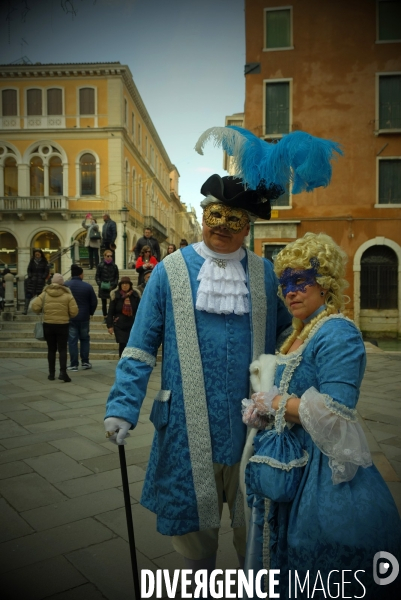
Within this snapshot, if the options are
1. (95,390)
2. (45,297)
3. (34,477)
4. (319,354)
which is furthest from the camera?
(45,297)

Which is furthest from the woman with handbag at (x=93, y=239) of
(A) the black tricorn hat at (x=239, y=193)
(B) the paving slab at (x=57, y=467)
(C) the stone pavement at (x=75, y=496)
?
(A) the black tricorn hat at (x=239, y=193)

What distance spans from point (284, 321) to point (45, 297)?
5674mm

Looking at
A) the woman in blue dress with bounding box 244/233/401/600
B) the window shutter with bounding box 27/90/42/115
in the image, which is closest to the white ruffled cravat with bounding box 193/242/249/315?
the woman in blue dress with bounding box 244/233/401/600

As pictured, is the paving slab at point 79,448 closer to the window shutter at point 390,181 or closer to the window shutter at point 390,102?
the window shutter at point 390,181

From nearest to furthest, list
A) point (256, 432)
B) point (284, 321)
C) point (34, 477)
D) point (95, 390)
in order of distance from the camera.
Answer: point (256, 432) → point (284, 321) → point (34, 477) → point (95, 390)

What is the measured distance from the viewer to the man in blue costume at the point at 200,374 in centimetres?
191

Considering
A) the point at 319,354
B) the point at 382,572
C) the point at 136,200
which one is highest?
the point at 136,200

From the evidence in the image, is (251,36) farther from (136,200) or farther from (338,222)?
(136,200)

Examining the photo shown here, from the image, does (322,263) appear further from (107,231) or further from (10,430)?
(107,231)

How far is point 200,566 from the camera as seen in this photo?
198 cm

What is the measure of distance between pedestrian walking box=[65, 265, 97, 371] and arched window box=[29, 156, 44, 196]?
69.9ft

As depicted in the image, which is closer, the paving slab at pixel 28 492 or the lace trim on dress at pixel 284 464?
the lace trim on dress at pixel 284 464

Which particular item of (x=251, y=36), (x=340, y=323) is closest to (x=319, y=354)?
(x=340, y=323)

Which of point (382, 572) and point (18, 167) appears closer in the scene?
point (382, 572)
